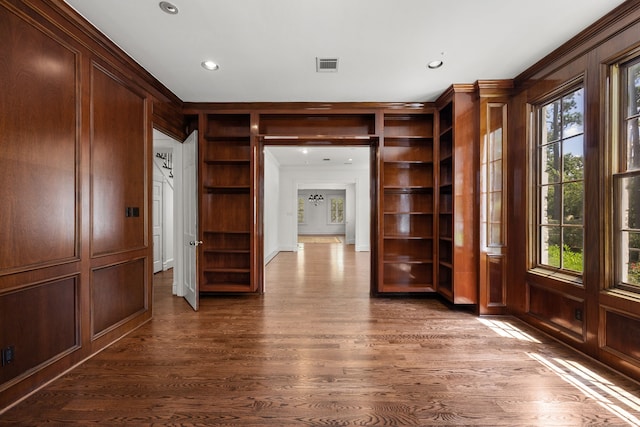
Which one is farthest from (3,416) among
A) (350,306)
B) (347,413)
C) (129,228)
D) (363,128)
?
(363,128)

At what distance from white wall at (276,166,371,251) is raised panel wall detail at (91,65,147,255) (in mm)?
5642

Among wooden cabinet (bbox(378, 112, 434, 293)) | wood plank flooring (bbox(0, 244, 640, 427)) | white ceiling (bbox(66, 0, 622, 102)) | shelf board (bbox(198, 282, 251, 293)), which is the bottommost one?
wood plank flooring (bbox(0, 244, 640, 427))

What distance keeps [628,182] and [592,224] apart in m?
0.38

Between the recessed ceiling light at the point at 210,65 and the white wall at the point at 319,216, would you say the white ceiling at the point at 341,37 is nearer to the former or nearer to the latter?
the recessed ceiling light at the point at 210,65

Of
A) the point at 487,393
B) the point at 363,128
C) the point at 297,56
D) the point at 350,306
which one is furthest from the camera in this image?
the point at 363,128

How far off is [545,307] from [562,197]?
1099 millimetres

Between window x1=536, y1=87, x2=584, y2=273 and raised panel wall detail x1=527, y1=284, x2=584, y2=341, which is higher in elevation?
window x1=536, y1=87, x2=584, y2=273

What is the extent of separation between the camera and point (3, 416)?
1635mm

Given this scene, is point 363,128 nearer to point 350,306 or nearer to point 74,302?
point 350,306

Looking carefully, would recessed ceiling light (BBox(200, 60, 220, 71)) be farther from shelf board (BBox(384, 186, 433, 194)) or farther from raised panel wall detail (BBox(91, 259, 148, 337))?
shelf board (BBox(384, 186, 433, 194))

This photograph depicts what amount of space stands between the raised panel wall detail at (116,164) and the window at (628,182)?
4.21m

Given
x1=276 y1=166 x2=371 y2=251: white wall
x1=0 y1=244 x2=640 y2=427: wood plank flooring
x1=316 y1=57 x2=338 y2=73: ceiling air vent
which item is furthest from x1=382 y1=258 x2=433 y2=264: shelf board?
x1=276 y1=166 x2=371 y2=251: white wall

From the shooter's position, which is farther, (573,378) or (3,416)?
(573,378)

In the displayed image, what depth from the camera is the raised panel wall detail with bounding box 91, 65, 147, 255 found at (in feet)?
7.73
